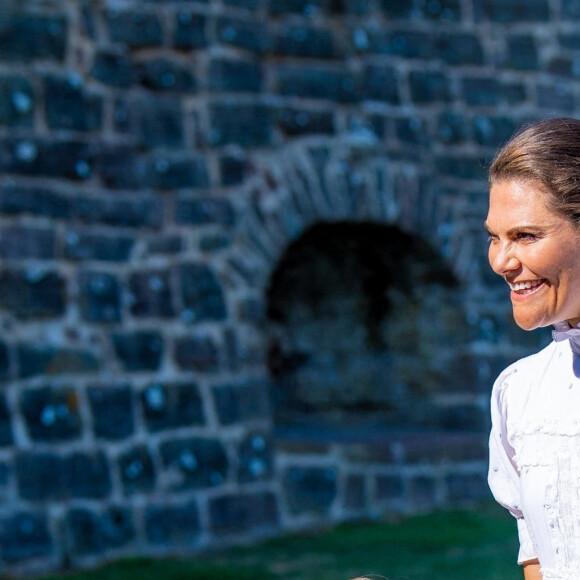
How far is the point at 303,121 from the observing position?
17.2ft

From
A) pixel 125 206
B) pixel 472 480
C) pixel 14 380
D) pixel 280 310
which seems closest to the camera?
pixel 14 380

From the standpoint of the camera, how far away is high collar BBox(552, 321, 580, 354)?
5.45 ft

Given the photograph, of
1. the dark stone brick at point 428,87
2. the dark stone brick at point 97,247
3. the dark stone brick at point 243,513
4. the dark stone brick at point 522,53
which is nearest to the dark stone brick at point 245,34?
the dark stone brick at point 428,87

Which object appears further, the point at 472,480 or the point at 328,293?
the point at 328,293

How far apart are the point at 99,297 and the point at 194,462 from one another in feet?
2.89

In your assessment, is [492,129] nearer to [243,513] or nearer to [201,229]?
[201,229]

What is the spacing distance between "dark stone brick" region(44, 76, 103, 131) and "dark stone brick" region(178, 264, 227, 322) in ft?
2.62

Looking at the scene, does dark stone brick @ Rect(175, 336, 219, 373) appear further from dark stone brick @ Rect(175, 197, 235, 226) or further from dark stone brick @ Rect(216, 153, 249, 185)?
dark stone brick @ Rect(216, 153, 249, 185)

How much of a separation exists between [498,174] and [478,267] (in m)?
4.11

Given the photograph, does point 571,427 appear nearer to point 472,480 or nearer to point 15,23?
point 15,23

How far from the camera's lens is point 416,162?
5566 mm

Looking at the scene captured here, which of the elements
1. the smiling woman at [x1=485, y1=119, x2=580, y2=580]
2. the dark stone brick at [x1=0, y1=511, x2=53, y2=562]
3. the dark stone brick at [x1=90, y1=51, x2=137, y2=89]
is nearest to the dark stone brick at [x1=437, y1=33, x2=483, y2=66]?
the dark stone brick at [x1=90, y1=51, x2=137, y2=89]

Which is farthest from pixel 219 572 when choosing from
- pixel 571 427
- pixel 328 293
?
pixel 571 427

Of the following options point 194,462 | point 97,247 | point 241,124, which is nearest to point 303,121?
point 241,124
